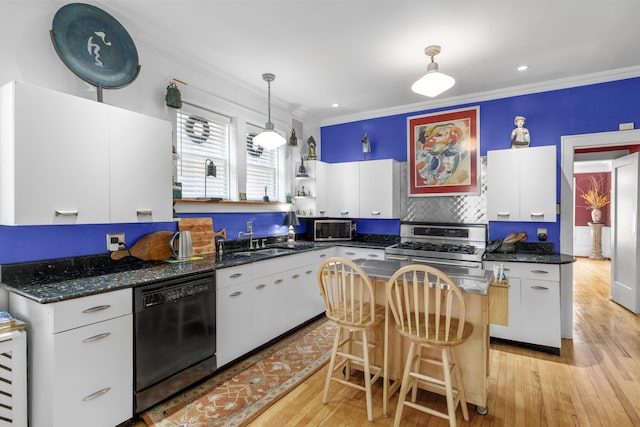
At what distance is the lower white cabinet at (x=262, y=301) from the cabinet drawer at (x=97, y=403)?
734 mm

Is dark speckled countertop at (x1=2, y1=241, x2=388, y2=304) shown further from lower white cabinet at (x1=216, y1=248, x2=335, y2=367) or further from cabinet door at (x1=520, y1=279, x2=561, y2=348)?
cabinet door at (x1=520, y1=279, x2=561, y2=348)

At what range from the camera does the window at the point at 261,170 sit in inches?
158

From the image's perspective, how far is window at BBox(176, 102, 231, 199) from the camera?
3229mm

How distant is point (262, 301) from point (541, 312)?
2.76m

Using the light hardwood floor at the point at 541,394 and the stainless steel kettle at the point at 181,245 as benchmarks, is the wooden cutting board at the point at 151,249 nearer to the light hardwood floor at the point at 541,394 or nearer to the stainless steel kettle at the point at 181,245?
the stainless steel kettle at the point at 181,245

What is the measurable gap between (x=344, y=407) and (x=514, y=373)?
1578mm

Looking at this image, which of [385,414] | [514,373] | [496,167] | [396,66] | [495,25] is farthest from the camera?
[496,167]

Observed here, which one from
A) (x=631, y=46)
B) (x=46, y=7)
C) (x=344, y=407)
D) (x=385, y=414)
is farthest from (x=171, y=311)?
(x=631, y=46)

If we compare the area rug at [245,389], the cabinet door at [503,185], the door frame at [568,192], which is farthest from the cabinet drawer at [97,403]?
the door frame at [568,192]

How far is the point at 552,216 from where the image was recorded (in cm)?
338

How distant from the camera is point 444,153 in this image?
428 centimetres

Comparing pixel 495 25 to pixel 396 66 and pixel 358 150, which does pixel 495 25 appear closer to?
pixel 396 66

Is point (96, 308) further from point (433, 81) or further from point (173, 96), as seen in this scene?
point (433, 81)

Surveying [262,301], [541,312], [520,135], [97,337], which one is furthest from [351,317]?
[520,135]
